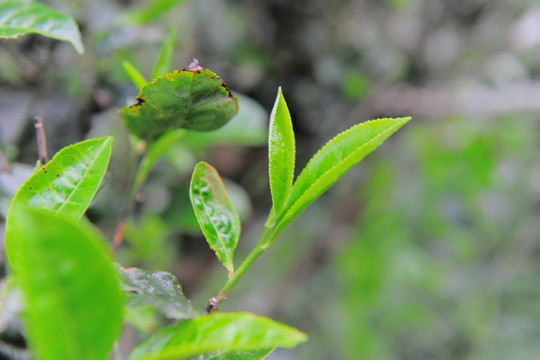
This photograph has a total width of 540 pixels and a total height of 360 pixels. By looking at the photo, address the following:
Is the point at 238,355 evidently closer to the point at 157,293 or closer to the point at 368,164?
the point at 157,293

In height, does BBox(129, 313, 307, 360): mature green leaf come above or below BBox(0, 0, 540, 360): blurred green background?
below

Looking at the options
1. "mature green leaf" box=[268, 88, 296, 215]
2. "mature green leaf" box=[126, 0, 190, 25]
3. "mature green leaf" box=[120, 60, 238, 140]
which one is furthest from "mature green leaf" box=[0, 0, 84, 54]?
"mature green leaf" box=[126, 0, 190, 25]

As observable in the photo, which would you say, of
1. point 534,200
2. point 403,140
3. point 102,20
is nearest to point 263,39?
point 102,20

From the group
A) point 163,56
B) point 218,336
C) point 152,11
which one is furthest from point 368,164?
point 218,336

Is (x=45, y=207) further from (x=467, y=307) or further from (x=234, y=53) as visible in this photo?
(x=467, y=307)

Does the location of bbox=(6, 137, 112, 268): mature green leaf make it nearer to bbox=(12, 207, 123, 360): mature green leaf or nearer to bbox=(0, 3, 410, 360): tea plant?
bbox=(0, 3, 410, 360): tea plant

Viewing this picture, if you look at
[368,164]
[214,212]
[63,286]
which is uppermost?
[368,164]
